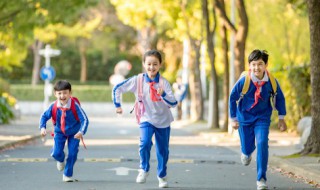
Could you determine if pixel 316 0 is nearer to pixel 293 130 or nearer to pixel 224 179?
pixel 224 179

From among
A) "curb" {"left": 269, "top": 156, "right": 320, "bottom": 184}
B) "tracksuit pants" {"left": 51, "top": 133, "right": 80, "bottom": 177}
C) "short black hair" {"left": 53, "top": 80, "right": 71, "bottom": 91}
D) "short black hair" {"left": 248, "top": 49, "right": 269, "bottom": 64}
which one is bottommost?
"curb" {"left": 269, "top": 156, "right": 320, "bottom": 184}

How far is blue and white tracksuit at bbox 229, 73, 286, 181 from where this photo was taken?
13211mm

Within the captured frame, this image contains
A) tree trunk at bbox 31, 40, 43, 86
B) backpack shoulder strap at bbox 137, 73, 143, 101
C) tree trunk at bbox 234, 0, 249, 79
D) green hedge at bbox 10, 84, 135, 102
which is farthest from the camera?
tree trunk at bbox 31, 40, 43, 86

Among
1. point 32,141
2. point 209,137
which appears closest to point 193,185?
point 32,141

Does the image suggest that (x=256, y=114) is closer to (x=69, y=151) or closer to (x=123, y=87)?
(x=123, y=87)

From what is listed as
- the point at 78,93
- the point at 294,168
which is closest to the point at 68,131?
the point at 294,168

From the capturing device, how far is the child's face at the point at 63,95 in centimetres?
1402

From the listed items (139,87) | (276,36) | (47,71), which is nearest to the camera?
(139,87)

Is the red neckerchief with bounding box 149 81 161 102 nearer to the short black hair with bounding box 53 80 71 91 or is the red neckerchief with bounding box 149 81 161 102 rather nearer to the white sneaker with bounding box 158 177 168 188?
the white sneaker with bounding box 158 177 168 188

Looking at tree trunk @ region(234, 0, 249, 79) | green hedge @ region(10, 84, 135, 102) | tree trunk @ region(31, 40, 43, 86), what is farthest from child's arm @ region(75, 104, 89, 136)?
tree trunk @ region(31, 40, 43, 86)

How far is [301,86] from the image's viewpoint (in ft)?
101

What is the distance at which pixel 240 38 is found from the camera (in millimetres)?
30688

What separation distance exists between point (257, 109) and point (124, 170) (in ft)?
12.3

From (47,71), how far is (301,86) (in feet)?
47.8
